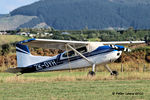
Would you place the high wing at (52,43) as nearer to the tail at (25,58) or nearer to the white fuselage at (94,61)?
the white fuselage at (94,61)

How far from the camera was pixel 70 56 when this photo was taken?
21812 mm

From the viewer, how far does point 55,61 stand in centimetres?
2219

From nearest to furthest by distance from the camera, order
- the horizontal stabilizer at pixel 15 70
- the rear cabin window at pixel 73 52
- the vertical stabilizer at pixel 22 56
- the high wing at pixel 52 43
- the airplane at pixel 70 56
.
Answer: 1. the high wing at pixel 52 43
2. the airplane at pixel 70 56
3. the horizontal stabilizer at pixel 15 70
4. the rear cabin window at pixel 73 52
5. the vertical stabilizer at pixel 22 56

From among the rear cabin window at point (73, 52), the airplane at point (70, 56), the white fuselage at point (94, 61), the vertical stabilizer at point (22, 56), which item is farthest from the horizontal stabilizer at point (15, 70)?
the rear cabin window at point (73, 52)

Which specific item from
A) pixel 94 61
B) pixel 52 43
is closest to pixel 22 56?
pixel 52 43

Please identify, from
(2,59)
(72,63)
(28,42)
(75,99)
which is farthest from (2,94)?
(2,59)

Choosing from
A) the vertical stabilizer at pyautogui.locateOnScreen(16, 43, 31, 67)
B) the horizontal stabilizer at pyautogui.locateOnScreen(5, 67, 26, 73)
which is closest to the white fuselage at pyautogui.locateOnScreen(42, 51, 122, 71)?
the vertical stabilizer at pyautogui.locateOnScreen(16, 43, 31, 67)

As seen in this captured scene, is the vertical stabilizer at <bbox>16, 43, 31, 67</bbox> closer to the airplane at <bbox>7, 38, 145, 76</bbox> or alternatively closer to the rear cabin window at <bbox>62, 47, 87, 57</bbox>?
the airplane at <bbox>7, 38, 145, 76</bbox>

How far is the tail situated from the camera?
72.1 feet

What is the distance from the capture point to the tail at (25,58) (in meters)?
22.0

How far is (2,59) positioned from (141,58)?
43.1 ft

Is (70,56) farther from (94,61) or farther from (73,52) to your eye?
(94,61)

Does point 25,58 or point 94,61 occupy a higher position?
point 25,58

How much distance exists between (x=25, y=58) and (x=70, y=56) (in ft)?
8.09
